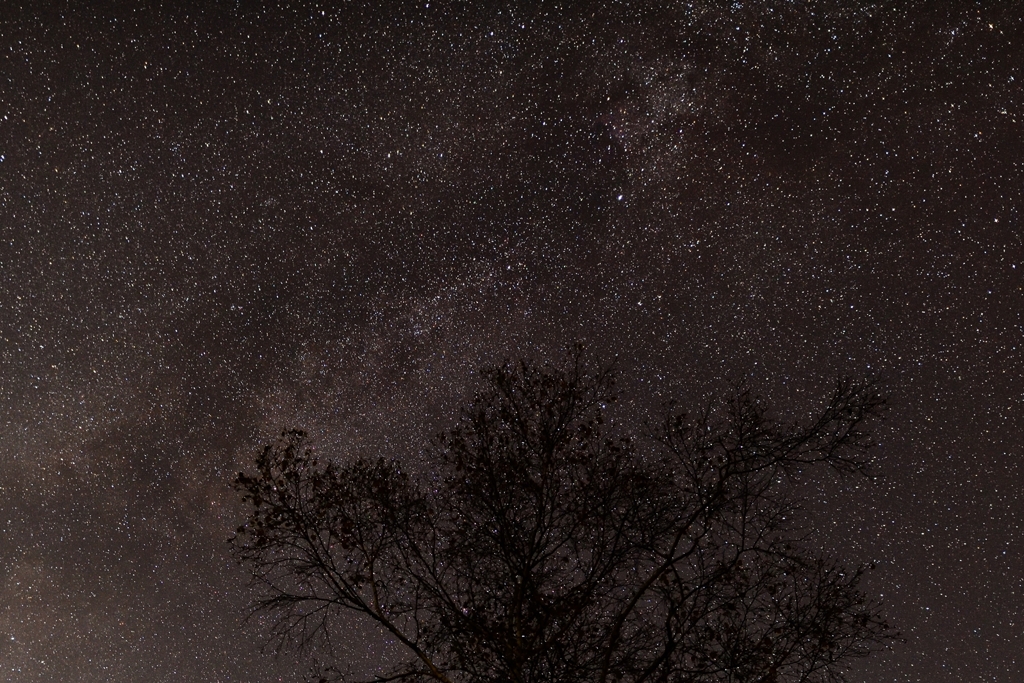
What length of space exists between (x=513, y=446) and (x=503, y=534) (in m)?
0.58

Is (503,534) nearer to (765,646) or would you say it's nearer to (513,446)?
(513,446)

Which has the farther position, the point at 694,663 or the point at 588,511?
the point at 588,511

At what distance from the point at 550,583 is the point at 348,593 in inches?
50.8

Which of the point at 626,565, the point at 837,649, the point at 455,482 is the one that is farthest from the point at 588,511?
the point at 837,649

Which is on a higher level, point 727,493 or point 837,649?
point 727,493

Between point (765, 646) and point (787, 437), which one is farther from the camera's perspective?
point (787, 437)

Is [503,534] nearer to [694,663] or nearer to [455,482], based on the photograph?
[455,482]

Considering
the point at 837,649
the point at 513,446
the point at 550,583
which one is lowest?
the point at 837,649

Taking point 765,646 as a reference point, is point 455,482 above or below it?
above

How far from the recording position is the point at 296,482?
244 inches

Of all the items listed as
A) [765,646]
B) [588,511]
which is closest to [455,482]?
[588,511]

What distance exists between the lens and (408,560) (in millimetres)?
6207

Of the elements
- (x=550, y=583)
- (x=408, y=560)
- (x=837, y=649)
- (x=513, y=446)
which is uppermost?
(x=513, y=446)

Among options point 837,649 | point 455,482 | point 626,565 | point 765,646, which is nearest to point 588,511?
point 626,565
